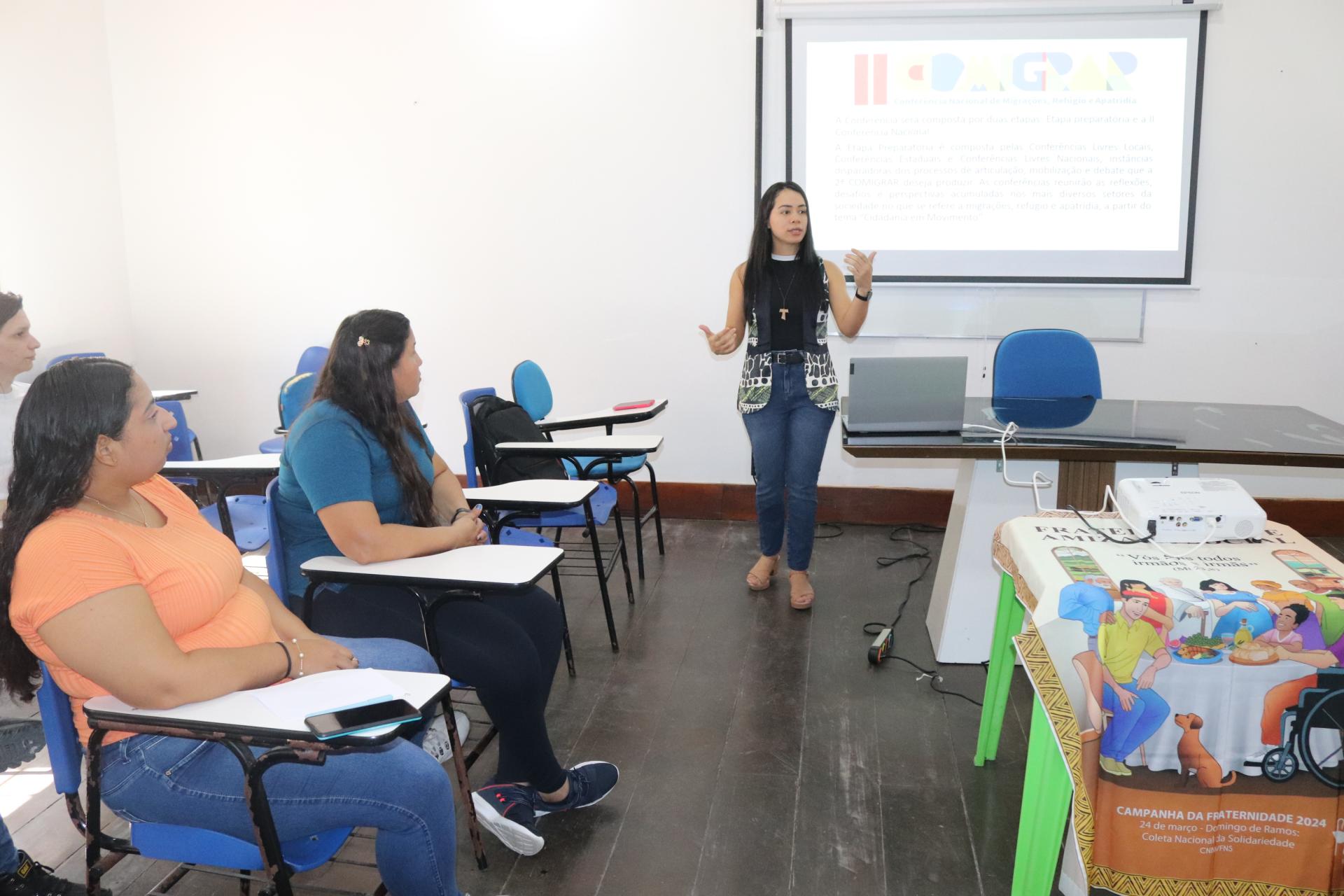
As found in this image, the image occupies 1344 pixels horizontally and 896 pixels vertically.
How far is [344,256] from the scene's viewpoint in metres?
4.63

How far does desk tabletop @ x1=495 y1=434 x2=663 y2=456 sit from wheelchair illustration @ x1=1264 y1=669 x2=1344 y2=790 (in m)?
2.21

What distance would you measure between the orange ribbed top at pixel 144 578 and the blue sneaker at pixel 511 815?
2.00 ft

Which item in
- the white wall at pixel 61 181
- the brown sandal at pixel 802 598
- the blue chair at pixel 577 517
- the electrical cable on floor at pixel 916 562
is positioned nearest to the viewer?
the electrical cable on floor at pixel 916 562

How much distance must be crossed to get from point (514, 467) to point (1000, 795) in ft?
6.10

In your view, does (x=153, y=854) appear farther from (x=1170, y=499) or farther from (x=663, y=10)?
(x=663, y=10)

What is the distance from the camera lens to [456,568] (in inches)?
77.5

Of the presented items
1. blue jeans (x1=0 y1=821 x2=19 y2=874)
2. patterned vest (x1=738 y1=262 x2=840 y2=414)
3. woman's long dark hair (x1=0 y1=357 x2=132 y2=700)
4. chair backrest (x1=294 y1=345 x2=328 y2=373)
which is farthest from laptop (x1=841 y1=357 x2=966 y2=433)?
chair backrest (x1=294 y1=345 x2=328 y2=373)

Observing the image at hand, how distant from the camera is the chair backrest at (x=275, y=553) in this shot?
2.07 metres

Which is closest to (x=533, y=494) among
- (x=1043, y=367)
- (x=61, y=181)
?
(x=1043, y=367)

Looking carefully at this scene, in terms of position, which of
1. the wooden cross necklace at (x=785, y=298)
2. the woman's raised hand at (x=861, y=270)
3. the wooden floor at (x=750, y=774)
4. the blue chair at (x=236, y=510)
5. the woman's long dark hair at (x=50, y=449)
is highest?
the woman's raised hand at (x=861, y=270)

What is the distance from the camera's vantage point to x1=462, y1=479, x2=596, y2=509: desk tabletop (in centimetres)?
260

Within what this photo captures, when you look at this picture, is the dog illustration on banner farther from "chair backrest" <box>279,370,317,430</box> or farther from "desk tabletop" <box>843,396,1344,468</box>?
"chair backrest" <box>279,370,317,430</box>

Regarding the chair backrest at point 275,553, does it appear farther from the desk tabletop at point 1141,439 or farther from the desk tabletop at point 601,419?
the desk tabletop at point 601,419

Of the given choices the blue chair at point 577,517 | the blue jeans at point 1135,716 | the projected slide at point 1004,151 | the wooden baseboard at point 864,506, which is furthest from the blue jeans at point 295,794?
the projected slide at point 1004,151
